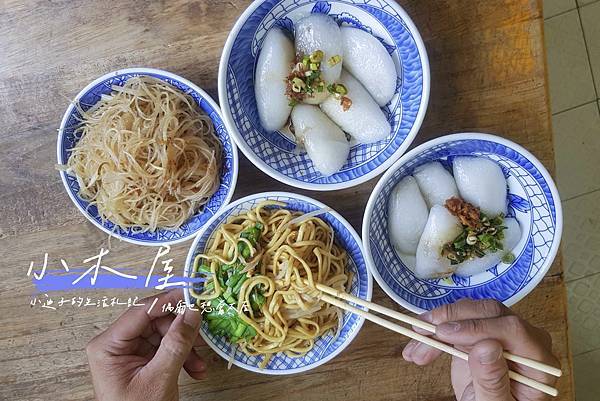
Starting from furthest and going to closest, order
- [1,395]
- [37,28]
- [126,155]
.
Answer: [1,395] → [37,28] → [126,155]

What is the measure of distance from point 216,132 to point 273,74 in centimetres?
26

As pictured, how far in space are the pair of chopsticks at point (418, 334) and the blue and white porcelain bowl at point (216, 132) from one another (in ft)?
1.36

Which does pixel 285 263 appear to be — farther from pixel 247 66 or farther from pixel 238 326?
pixel 247 66

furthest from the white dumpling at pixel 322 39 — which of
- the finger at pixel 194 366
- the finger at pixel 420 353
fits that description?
the finger at pixel 194 366

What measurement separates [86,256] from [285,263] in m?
0.67

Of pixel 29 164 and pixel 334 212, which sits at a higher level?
pixel 334 212

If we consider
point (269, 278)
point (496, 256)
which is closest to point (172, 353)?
point (269, 278)

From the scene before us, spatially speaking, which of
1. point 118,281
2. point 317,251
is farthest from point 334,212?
point 118,281

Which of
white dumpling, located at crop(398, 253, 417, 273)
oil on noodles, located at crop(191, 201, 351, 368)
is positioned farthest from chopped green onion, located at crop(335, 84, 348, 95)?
white dumpling, located at crop(398, 253, 417, 273)

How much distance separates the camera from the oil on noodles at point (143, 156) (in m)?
1.59

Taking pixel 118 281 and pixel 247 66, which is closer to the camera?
pixel 247 66

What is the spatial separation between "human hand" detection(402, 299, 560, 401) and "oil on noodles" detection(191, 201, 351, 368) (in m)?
0.34

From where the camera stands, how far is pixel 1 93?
1.74m

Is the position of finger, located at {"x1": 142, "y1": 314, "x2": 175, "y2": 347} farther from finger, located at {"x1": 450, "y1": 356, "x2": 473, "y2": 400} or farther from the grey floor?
the grey floor
